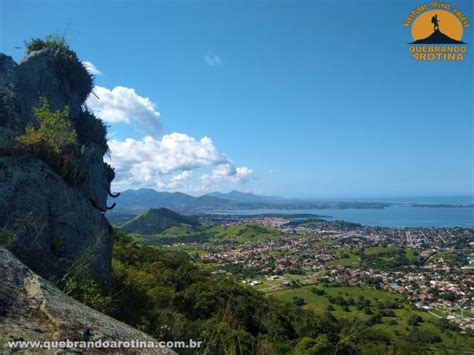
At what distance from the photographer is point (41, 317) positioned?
295 cm

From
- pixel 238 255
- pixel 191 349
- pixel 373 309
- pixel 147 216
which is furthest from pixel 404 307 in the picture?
pixel 147 216

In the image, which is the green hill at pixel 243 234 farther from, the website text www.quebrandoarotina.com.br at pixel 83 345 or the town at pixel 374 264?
the website text www.quebrandoarotina.com.br at pixel 83 345

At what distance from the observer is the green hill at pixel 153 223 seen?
148m

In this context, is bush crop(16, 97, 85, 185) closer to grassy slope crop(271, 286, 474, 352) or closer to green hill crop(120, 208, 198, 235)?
grassy slope crop(271, 286, 474, 352)

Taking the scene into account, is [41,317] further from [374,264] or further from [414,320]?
[374,264]

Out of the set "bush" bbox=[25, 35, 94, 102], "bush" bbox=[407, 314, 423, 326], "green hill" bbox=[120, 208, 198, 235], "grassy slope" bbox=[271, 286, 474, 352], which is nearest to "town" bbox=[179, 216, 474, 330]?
"grassy slope" bbox=[271, 286, 474, 352]

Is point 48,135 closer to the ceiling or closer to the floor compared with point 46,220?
closer to the ceiling

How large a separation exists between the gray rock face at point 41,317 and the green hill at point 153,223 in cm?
14373

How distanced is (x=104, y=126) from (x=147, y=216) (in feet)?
535

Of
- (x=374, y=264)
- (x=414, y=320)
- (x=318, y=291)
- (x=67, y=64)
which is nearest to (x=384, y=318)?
(x=414, y=320)

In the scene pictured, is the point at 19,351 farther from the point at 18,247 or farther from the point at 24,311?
the point at 18,247

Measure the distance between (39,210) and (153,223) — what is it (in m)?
162

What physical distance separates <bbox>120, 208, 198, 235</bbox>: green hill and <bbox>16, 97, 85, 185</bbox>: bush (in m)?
139

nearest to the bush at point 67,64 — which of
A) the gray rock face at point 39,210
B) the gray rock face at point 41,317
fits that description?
the gray rock face at point 39,210
